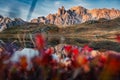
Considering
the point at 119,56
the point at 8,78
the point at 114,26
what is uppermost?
the point at 119,56

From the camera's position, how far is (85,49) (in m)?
3.43

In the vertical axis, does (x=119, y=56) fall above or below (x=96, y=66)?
above

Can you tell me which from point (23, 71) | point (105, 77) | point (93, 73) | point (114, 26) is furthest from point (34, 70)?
point (114, 26)

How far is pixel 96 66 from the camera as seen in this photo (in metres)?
2.56

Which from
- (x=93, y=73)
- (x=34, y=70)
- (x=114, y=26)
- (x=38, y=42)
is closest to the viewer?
(x=38, y=42)

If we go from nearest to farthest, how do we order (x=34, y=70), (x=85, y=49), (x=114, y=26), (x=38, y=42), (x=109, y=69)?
(x=109, y=69), (x=38, y=42), (x=34, y=70), (x=85, y=49), (x=114, y=26)

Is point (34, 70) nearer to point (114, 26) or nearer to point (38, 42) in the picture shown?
point (38, 42)

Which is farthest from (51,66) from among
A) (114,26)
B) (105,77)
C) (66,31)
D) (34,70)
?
(114,26)

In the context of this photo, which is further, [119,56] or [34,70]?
[34,70]

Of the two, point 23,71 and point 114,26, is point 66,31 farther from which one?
point 23,71

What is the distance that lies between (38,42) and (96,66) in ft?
2.07

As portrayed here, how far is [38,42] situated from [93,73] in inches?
20.8

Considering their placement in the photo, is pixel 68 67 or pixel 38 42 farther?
pixel 68 67

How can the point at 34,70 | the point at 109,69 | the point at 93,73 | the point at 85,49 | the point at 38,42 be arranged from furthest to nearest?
the point at 85,49
the point at 34,70
the point at 93,73
the point at 38,42
the point at 109,69
